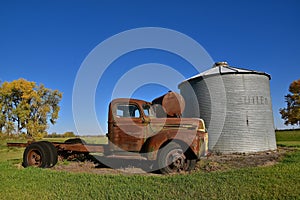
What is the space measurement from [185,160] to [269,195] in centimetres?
319

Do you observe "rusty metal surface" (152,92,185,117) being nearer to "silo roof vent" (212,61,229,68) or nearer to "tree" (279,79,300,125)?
"silo roof vent" (212,61,229,68)

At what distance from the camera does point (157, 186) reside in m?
5.86

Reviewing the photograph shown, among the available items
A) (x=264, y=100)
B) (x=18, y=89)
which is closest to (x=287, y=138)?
(x=264, y=100)

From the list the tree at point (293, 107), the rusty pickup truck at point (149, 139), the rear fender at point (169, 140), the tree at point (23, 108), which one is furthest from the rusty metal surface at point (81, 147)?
the tree at point (293, 107)

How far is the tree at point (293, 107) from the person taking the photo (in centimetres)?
4686

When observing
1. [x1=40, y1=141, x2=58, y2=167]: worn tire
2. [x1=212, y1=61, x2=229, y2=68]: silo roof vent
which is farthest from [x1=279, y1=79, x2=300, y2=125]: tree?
[x1=40, y1=141, x2=58, y2=167]: worn tire

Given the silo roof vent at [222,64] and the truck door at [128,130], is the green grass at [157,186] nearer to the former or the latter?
the truck door at [128,130]

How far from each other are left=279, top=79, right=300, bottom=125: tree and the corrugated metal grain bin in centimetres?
3588

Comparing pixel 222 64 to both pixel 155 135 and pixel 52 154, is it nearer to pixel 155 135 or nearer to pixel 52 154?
pixel 155 135

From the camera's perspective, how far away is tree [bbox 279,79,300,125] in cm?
4686

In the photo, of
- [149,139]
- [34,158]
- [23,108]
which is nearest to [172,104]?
[149,139]

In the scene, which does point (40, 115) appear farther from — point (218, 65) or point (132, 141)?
point (132, 141)

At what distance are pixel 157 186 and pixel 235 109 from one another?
9729 millimetres

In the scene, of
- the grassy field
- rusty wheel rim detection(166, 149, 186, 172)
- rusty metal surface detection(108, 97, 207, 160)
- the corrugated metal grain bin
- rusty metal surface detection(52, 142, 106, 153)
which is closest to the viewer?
the grassy field
